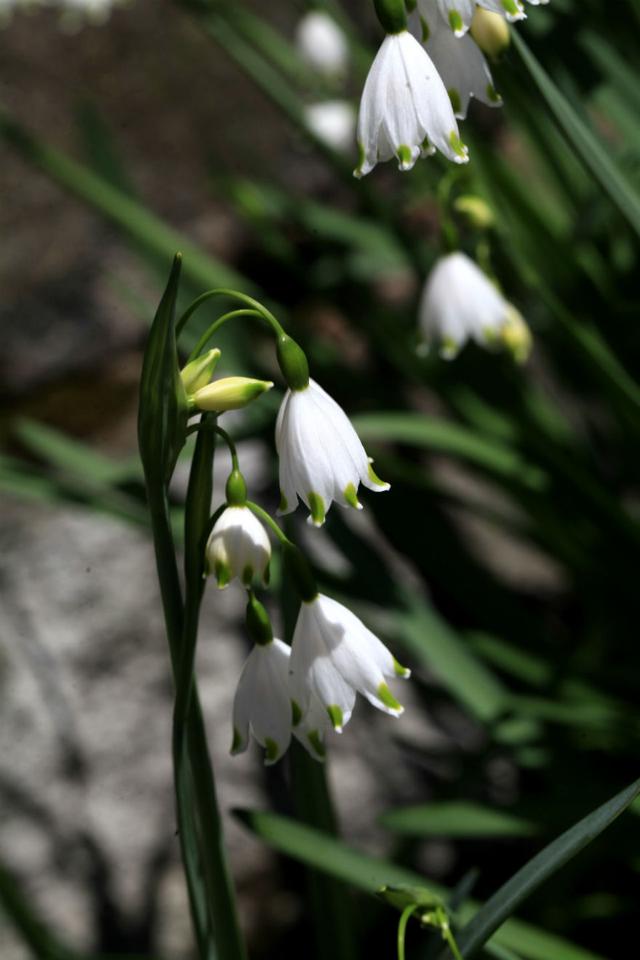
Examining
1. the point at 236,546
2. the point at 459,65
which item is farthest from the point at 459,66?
the point at 236,546

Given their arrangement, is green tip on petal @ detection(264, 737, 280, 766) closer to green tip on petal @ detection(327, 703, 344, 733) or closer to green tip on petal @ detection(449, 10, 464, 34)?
green tip on petal @ detection(327, 703, 344, 733)

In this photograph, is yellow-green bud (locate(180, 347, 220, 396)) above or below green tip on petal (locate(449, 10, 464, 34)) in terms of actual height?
below

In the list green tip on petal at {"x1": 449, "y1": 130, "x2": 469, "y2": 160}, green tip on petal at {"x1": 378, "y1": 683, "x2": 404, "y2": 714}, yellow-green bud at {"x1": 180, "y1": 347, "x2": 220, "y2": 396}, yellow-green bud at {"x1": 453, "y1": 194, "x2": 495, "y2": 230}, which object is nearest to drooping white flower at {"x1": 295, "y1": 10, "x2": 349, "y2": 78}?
yellow-green bud at {"x1": 453, "y1": 194, "x2": 495, "y2": 230}

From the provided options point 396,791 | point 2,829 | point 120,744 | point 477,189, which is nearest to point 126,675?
point 120,744

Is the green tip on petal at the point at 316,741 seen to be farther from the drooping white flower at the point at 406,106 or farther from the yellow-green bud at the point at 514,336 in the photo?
the yellow-green bud at the point at 514,336

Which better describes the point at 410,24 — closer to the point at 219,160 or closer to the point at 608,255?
the point at 608,255

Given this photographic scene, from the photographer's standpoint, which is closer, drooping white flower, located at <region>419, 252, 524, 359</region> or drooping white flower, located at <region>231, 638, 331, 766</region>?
drooping white flower, located at <region>231, 638, 331, 766</region>
